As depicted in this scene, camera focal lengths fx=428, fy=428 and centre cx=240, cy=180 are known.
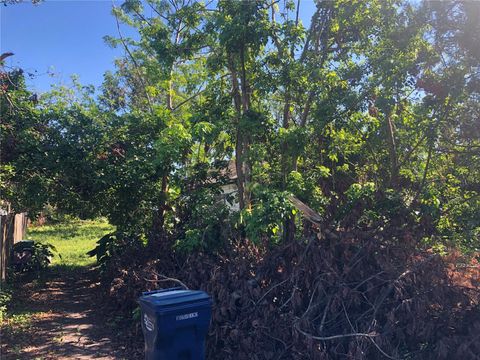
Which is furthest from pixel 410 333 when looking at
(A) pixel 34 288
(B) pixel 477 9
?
(A) pixel 34 288

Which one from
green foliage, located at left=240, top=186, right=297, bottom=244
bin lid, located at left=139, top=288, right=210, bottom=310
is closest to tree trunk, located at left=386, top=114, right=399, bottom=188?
green foliage, located at left=240, top=186, right=297, bottom=244

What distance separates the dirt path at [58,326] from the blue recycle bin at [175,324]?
7.18ft

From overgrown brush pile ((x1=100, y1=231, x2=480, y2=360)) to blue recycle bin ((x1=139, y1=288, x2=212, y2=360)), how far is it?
4.21 ft

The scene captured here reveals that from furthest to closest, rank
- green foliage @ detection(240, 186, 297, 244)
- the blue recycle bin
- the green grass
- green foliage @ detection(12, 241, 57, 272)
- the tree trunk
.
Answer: the green grass → green foliage @ detection(12, 241, 57, 272) → the tree trunk → green foliage @ detection(240, 186, 297, 244) → the blue recycle bin

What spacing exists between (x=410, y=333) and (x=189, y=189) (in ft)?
16.1

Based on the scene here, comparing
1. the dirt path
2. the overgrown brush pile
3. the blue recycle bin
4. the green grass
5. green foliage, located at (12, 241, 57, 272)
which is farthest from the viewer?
the green grass

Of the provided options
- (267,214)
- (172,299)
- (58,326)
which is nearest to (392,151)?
(267,214)

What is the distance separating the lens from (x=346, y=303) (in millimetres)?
5000

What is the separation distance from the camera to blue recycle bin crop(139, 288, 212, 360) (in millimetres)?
3553

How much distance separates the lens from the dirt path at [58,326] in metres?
5.65

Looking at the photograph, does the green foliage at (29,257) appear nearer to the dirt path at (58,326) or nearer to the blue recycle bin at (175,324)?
the dirt path at (58,326)

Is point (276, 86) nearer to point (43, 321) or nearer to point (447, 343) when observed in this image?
point (447, 343)

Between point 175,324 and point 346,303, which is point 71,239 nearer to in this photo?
point 346,303

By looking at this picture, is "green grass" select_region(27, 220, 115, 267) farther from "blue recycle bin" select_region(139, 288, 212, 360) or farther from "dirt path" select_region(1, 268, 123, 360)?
"blue recycle bin" select_region(139, 288, 212, 360)
